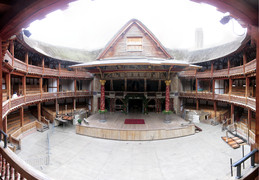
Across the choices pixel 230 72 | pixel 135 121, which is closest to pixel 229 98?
pixel 230 72

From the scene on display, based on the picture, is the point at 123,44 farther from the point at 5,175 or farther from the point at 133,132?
the point at 5,175

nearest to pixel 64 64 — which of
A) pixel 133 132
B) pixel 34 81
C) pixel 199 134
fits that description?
pixel 34 81

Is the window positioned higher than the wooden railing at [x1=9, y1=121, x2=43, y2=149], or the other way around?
the window

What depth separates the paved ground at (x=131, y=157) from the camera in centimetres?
945

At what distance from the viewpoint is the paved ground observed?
9.45 meters

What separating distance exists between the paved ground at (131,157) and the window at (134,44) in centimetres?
1275

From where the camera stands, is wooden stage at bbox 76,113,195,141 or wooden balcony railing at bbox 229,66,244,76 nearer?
wooden stage at bbox 76,113,195,141

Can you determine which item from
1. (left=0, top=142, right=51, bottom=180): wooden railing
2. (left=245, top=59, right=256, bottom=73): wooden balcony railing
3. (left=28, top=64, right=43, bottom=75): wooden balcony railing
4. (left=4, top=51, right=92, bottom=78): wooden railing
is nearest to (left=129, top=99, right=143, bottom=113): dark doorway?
(left=4, top=51, right=92, bottom=78): wooden railing

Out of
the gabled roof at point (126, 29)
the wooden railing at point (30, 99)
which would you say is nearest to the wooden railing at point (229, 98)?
the gabled roof at point (126, 29)

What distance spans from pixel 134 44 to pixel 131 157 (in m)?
15.0

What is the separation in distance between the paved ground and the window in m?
12.7

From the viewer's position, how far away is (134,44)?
2059 centimetres

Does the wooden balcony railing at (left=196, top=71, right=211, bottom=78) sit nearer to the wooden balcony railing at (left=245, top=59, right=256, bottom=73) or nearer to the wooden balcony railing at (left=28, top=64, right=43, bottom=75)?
the wooden balcony railing at (left=245, top=59, right=256, bottom=73)

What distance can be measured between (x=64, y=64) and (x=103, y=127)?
17.0m
